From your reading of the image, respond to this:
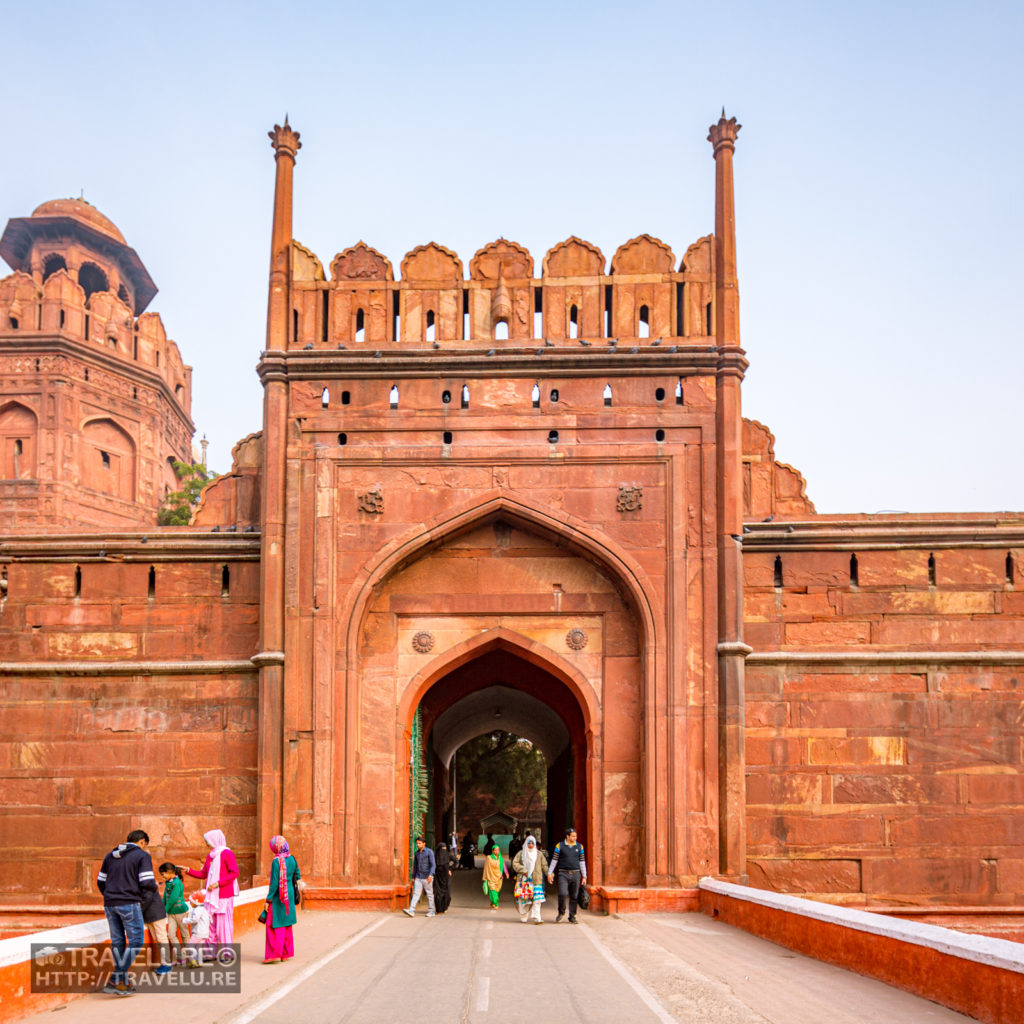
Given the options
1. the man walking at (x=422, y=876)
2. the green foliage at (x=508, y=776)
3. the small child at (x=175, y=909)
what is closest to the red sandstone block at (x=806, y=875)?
the man walking at (x=422, y=876)

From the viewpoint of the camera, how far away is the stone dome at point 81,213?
3103 cm

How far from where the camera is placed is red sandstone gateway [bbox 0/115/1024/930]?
14406 millimetres

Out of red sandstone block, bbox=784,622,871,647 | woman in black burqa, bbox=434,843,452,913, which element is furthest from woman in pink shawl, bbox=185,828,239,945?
red sandstone block, bbox=784,622,871,647

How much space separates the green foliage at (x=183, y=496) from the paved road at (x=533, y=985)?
20.9 m

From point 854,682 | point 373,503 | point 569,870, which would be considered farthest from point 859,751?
point 373,503

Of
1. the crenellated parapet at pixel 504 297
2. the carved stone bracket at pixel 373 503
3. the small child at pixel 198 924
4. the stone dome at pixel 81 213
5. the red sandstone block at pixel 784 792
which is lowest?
the small child at pixel 198 924

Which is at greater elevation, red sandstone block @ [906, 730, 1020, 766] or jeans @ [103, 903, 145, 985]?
red sandstone block @ [906, 730, 1020, 766]

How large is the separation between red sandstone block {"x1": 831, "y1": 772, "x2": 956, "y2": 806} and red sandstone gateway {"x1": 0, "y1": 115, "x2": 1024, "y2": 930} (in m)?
0.03

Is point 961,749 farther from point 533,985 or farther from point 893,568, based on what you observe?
point 533,985

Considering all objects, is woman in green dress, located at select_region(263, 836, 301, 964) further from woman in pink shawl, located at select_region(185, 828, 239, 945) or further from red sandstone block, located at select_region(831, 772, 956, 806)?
red sandstone block, located at select_region(831, 772, 956, 806)

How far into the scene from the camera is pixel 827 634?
1500cm

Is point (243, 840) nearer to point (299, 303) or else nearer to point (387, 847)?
point (387, 847)

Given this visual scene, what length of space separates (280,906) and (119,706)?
6.35 metres

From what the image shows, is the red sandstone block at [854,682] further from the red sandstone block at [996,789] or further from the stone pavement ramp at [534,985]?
the stone pavement ramp at [534,985]
